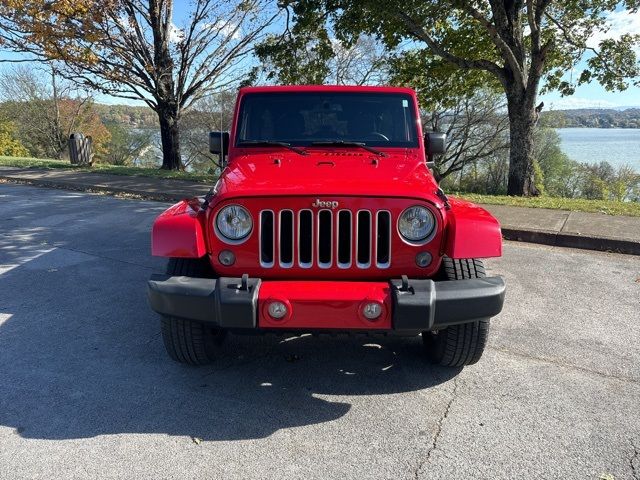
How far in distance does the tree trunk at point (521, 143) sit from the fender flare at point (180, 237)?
1027cm

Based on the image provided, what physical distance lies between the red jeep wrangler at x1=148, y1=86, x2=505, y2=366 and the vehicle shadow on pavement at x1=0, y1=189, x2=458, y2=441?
252mm

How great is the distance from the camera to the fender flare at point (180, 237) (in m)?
2.81

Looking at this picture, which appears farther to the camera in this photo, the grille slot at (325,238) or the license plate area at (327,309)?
the grille slot at (325,238)

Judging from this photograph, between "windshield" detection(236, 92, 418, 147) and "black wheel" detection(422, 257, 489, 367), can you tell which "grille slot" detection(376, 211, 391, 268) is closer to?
"black wheel" detection(422, 257, 489, 367)

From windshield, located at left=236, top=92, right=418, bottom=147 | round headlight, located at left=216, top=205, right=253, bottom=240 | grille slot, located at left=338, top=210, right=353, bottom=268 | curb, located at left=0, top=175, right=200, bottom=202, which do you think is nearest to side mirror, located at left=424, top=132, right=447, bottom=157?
windshield, located at left=236, top=92, right=418, bottom=147

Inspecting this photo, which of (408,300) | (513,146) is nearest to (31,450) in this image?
(408,300)

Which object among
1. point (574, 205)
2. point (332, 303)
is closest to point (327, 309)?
point (332, 303)

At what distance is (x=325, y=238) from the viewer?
113 inches

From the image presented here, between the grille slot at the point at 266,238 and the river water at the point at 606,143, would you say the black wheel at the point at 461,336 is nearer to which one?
the grille slot at the point at 266,238

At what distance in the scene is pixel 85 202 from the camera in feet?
34.1

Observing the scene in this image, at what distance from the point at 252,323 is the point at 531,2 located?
1068cm

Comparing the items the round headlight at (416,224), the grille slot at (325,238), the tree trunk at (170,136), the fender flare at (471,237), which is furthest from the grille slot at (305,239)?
the tree trunk at (170,136)

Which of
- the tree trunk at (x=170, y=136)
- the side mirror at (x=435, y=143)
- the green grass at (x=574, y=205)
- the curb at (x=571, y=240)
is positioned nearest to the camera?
the side mirror at (x=435, y=143)

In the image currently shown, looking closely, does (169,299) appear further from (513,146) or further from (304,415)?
(513,146)
